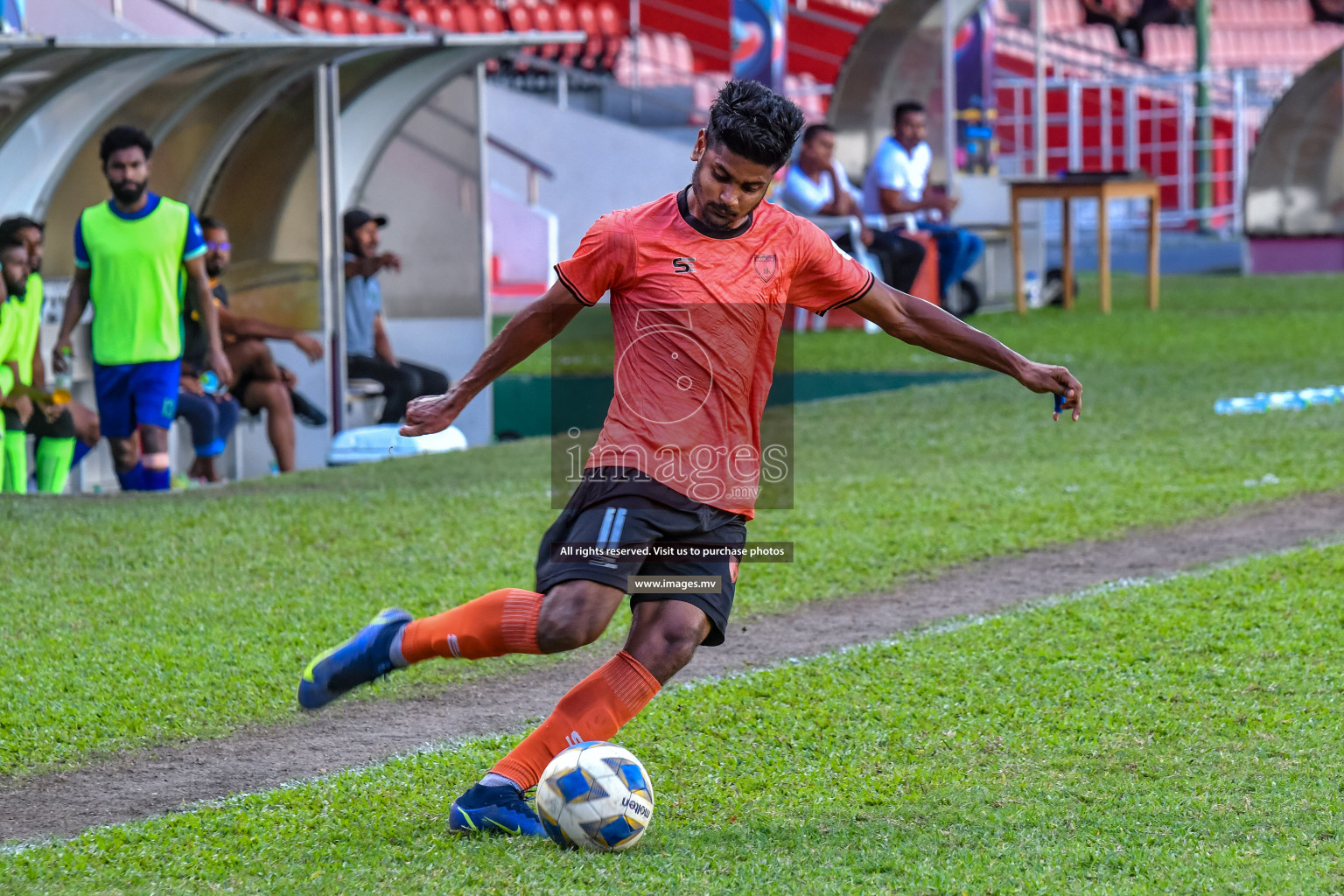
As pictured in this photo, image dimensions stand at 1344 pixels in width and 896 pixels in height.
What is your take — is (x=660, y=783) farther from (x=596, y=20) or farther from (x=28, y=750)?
(x=596, y=20)

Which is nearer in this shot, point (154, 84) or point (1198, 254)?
point (154, 84)

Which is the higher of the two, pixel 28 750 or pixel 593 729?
pixel 593 729

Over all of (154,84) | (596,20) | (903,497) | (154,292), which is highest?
(596,20)

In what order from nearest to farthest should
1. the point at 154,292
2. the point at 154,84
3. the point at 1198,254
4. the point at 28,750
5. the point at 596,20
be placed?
the point at 28,750
the point at 154,292
the point at 154,84
the point at 1198,254
the point at 596,20

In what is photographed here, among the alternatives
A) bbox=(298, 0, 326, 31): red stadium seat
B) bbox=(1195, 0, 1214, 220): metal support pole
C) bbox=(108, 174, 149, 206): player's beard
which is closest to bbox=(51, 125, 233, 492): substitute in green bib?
bbox=(108, 174, 149, 206): player's beard

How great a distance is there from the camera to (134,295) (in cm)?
883

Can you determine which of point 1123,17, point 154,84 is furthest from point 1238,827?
point 1123,17

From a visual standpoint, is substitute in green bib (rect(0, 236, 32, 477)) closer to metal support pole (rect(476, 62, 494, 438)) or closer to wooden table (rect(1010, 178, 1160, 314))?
metal support pole (rect(476, 62, 494, 438))

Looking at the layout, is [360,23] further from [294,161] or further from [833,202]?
[294,161]

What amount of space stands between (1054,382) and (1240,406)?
7.57 metres

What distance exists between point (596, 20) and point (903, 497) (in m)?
23.6

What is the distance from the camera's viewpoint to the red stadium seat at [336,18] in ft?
85.0

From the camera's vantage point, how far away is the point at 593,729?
3863 mm

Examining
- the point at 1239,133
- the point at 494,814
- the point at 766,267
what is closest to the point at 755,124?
the point at 766,267
